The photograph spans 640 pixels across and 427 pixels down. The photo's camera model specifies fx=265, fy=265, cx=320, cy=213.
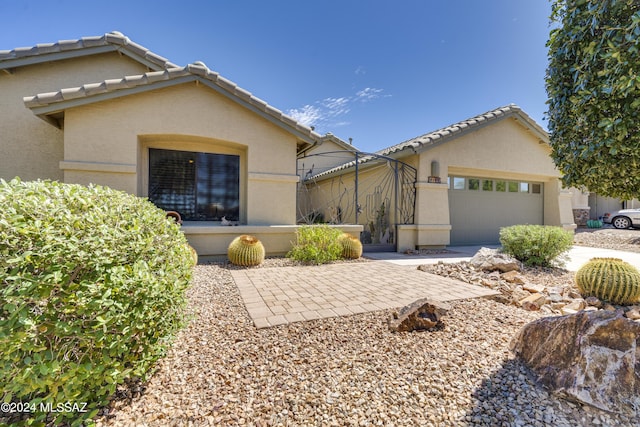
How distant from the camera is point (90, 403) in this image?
191 centimetres

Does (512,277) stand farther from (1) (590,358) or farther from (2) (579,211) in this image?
(2) (579,211)

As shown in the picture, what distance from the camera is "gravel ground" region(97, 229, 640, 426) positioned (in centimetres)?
187

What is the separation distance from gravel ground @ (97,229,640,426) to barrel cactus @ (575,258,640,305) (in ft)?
8.27

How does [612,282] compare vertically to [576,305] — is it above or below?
above

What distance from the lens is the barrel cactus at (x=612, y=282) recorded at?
4230mm

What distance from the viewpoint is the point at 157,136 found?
7242 millimetres

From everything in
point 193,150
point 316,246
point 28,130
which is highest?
point 28,130

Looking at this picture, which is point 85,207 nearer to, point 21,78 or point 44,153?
point 44,153

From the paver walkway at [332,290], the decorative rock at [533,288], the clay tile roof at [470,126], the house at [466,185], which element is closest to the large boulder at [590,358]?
the paver walkway at [332,290]

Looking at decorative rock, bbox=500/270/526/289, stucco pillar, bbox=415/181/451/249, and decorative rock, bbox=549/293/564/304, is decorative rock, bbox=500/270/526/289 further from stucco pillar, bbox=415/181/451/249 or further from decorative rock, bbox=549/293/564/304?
stucco pillar, bbox=415/181/451/249

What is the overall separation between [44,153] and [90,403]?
8.93 metres

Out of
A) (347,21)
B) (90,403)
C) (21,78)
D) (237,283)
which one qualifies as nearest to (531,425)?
(90,403)

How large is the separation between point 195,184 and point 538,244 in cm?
951

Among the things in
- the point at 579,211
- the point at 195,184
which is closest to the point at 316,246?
the point at 195,184
